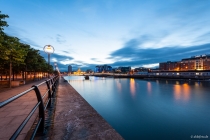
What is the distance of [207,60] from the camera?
4363 inches

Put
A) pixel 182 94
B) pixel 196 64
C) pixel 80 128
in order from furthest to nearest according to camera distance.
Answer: pixel 196 64
pixel 182 94
pixel 80 128

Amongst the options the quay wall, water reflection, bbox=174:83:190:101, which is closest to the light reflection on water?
water reflection, bbox=174:83:190:101

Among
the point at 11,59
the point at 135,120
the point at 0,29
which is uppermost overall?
the point at 0,29

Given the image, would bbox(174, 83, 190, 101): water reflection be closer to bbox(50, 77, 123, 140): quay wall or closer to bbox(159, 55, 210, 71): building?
bbox(50, 77, 123, 140): quay wall

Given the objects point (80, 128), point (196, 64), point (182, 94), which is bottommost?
A: point (182, 94)

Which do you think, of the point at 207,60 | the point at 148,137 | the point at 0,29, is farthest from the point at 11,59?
the point at 207,60

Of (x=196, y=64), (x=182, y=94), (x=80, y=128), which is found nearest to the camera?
(x=80, y=128)

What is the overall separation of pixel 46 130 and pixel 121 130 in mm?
6981

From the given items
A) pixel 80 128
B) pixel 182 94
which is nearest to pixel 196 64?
pixel 182 94

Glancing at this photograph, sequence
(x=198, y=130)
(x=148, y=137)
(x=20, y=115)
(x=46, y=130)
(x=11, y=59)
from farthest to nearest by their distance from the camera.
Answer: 1. (x=11, y=59)
2. (x=198, y=130)
3. (x=148, y=137)
4. (x=20, y=115)
5. (x=46, y=130)

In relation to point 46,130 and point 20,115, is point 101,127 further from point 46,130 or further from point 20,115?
point 20,115

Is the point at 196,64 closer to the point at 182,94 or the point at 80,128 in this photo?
the point at 182,94

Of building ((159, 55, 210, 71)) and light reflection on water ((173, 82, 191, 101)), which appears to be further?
building ((159, 55, 210, 71))

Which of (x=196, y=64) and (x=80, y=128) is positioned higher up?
(x=196, y=64)
